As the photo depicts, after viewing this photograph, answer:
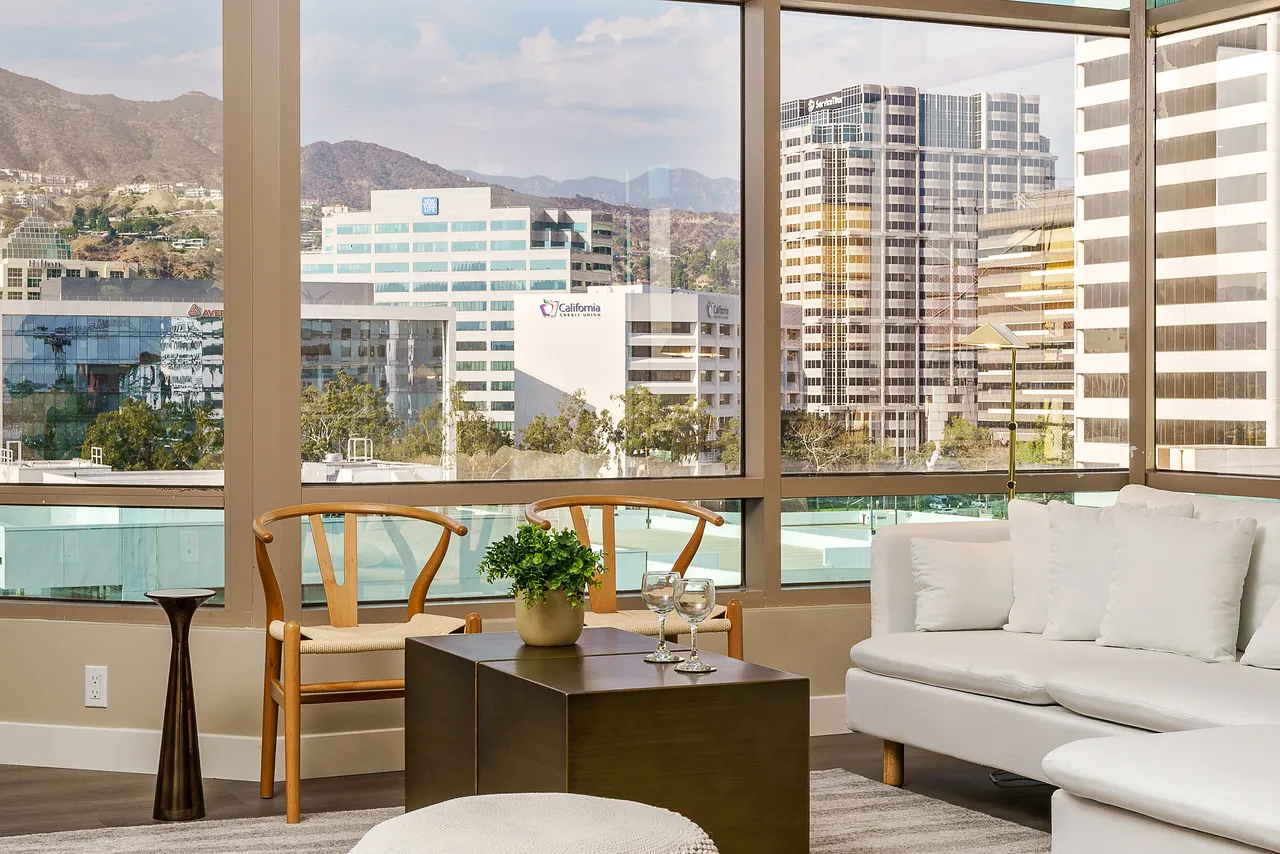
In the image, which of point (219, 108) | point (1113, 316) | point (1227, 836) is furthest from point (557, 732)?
point (1113, 316)

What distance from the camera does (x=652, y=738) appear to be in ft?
9.53

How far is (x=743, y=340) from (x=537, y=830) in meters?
2.94

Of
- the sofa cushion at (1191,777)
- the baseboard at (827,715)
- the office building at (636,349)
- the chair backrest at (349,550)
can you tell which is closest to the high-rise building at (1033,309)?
the office building at (636,349)

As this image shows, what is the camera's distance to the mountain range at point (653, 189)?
476 cm

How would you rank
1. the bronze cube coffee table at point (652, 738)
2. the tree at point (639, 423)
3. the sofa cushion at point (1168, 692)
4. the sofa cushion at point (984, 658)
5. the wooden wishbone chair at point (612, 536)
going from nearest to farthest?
1. the bronze cube coffee table at point (652, 738)
2. the sofa cushion at point (1168, 692)
3. the sofa cushion at point (984, 658)
4. the wooden wishbone chair at point (612, 536)
5. the tree at point (639, 423)

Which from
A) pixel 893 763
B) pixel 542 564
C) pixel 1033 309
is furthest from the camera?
pixel 1033 309

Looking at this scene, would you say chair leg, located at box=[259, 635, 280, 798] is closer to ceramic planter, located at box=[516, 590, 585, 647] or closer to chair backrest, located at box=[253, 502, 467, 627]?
chair backrest, located at box=[253, 502, 467, 627]

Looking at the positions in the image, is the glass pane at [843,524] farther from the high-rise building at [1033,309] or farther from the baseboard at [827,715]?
the baseboard at [827,715]

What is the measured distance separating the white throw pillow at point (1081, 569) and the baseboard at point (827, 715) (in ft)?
3.39

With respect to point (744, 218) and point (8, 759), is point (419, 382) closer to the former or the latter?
point (744, 218)

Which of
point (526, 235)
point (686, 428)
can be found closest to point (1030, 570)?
point (686, 428)

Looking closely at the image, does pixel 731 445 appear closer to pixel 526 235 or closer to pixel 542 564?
pixel 526 235

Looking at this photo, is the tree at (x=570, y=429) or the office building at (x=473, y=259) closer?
the office building at (x=473, y=259)

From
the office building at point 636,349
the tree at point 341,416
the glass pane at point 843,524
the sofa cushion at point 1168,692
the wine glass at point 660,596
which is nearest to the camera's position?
A: the sofa cushion at point 1168,692
